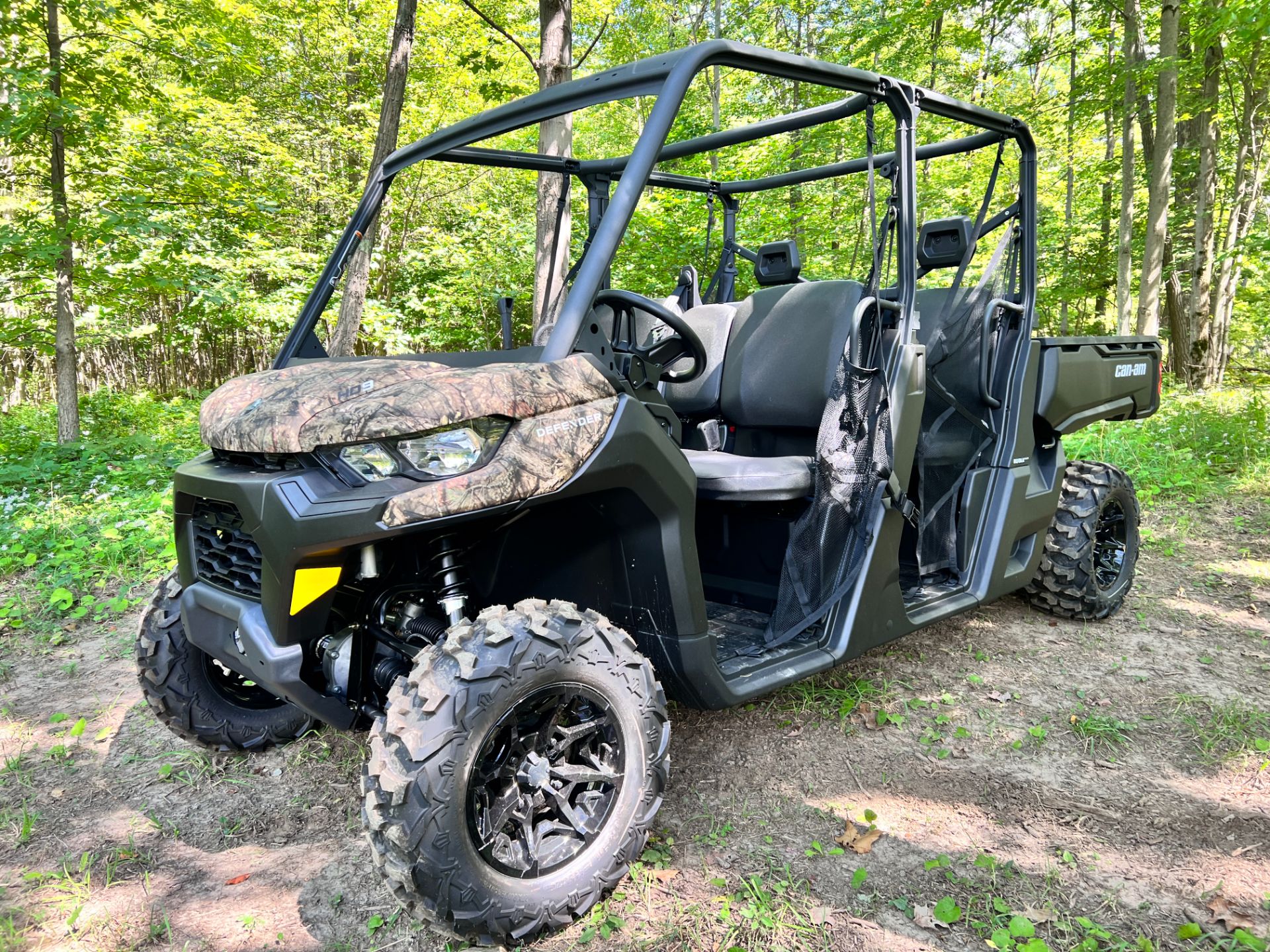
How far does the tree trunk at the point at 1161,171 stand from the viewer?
8.84 meters

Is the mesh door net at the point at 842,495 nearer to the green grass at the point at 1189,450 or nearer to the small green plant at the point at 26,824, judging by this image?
the small green plant at the point at 26,824

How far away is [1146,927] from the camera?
77.2 inches

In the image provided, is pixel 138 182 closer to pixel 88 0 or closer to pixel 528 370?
pixel 88 0

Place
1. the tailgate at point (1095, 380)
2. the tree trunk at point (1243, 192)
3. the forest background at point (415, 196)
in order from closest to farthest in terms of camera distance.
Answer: the tailgate at point (1095, 380) < the forest background at point (415, 196) < the tree trunk at point (1243, 192)

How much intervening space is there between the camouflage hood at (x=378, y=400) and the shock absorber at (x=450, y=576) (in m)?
0.40

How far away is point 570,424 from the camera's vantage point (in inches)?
78.5

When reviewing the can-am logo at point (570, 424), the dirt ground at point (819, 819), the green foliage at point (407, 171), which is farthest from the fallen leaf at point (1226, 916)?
the green foliage at point (407, 171)

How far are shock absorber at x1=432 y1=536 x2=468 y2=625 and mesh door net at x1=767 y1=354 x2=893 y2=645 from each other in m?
1.12

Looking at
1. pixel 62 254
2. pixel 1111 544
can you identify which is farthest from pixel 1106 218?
pixel 62 254

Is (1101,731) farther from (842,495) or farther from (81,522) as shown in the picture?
(81,522)

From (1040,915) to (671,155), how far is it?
8.47ft

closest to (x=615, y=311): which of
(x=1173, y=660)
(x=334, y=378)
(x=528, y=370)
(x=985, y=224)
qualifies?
(x=528, y=370)

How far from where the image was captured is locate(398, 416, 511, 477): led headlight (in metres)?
1.86

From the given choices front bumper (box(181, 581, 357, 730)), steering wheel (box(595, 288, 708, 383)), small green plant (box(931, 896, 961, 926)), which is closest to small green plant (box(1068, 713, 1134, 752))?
small green plant (box(931, 896, 961, 926))
